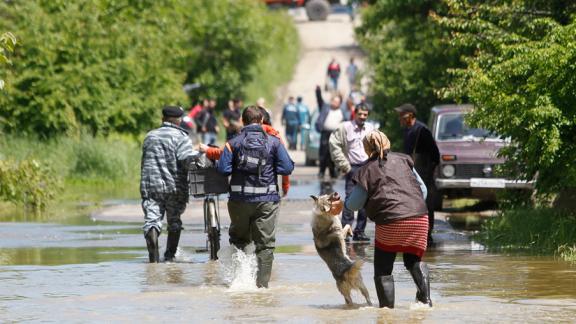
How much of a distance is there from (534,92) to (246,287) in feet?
14.6

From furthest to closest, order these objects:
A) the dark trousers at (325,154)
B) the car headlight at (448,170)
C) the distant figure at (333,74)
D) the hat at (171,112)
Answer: the distant figure at (333,74)
the dark trousers at (325,154)
the car headlight at (448,170)
the hat at (171,112)

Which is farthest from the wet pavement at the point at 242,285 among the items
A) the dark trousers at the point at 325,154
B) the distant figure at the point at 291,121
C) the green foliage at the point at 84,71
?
the distant figure at the point at 291,121

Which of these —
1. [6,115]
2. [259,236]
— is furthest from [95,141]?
[259,236]

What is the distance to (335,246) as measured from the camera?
1202 centimetres

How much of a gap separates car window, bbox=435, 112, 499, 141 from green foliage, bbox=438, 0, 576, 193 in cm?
451

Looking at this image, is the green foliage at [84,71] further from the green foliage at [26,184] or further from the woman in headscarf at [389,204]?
the woman in headscarf at [389,204]

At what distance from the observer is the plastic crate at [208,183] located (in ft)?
47.9

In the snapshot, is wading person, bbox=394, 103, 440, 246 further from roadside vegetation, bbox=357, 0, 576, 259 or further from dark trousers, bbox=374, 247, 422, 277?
dark trousers, bbox=374, 247, 422, 277

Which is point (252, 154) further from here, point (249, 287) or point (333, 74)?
point (333, 74)

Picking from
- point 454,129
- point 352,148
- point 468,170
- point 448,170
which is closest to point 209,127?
point 454,129

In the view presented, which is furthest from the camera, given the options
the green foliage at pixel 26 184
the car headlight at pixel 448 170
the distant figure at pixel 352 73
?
the distant figure at pixel 352 73

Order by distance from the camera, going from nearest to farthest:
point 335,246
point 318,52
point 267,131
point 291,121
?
point 335,246, point 267,131, point 291,121, point 318,52

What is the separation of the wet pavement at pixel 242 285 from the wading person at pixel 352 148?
Result: 0.56 metres

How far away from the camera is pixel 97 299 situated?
12508mm
